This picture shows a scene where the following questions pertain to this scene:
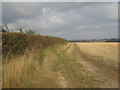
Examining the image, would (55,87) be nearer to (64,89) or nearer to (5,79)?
(64,89)

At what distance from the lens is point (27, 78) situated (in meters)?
3.59

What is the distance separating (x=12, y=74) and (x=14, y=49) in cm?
276

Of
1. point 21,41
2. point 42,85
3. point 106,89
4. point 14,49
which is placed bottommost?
point 106,89

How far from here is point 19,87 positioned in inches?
120

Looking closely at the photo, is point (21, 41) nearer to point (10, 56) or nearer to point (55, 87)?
point (10, 56)

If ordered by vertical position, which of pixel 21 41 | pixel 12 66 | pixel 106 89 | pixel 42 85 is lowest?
pixel 106 89

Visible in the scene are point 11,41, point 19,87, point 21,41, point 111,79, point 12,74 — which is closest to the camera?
point 19,87

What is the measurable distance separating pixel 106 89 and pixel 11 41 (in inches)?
211

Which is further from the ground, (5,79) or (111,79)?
(5,79)

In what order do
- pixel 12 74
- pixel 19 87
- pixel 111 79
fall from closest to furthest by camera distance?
pixel 19 87 → pixel 12 74 → pixel 111 79

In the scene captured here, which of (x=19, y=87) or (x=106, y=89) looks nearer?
(x=19, y=87)

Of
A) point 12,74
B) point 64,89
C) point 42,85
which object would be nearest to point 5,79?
point 12,74

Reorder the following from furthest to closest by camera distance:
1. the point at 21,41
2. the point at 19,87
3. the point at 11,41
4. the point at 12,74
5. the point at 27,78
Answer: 1. the point at 21,41
2. the point at 11,41
3. the point at 27,78
4. the point at 12,74
5. the point at 19,87

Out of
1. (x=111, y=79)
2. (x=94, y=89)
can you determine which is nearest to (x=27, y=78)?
(x=94, y=89)
